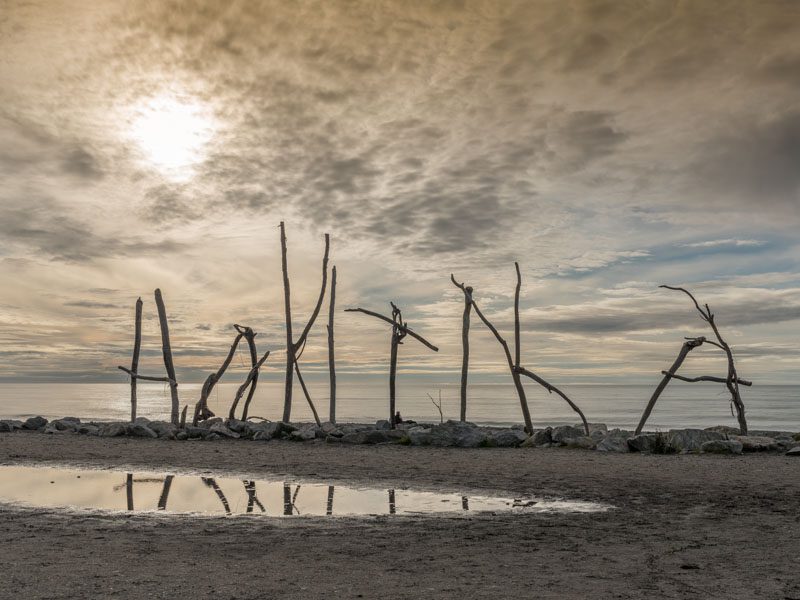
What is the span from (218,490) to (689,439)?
1152cm

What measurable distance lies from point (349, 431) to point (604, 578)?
14.7 metres

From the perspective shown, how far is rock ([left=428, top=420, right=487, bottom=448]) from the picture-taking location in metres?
19.1

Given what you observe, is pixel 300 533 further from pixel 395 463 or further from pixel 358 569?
pixel 395 463

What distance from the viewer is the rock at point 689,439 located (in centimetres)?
1775

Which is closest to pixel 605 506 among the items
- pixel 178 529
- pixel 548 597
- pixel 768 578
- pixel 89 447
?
pixel 768 578

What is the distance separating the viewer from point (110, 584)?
6309mm

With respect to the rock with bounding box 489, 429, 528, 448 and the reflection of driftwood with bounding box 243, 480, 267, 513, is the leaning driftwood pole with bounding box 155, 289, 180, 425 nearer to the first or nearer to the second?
the rock with bounding box 489, 429, 528, 448

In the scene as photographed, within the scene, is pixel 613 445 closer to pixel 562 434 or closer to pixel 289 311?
pixel 562 434

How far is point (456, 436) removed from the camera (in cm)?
1930

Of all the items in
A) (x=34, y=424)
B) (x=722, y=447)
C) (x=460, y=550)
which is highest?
(x=34, y=424)

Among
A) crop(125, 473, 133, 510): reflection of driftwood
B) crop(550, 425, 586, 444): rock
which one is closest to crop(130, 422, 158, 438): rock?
crop(125, 473, 133, 510): reflection of driftwood

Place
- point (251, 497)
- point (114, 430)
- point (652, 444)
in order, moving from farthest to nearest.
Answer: point (114, 430), point (652, 444), point (251, 497)

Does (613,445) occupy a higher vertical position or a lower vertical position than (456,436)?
lower

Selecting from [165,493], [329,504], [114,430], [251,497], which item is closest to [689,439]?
[329,504]
